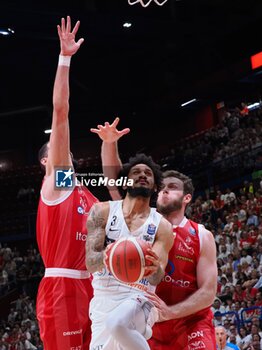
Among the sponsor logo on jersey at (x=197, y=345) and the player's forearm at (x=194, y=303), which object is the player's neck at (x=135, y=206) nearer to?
the player's forearm at (x=194, y=303)

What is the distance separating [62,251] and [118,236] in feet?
2.24

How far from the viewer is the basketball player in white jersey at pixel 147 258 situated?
447 centimetres

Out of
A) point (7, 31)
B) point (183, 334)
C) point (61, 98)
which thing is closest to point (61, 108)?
point (61, 98)

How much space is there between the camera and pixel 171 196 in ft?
18.8

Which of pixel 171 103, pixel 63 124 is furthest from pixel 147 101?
pixel 63 124

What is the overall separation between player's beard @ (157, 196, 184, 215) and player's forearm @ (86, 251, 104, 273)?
1215mm

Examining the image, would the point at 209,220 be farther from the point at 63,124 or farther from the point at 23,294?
the point at 63,124

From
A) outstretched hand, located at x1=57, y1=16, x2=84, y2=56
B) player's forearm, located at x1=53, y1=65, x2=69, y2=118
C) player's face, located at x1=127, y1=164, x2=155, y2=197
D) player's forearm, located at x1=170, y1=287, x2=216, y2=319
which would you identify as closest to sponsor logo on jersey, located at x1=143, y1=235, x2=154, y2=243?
player's face, located at x1=127, y1=164, x2=155, y2=197

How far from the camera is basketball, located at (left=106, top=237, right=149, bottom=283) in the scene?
4422mm

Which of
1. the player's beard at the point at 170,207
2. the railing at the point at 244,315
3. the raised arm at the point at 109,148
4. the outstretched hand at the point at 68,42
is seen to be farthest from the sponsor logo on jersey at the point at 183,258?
the railing at the point at 244,315

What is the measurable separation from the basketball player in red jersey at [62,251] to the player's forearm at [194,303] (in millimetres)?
707

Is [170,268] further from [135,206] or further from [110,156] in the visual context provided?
[110,156]

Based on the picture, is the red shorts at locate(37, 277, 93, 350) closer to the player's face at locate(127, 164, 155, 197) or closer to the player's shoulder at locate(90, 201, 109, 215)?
the player's shoulder at locate(90, 201, 109, 215)

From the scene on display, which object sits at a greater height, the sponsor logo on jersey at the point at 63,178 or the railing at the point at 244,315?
the sponsor logo on jersey at the point at 63,178
